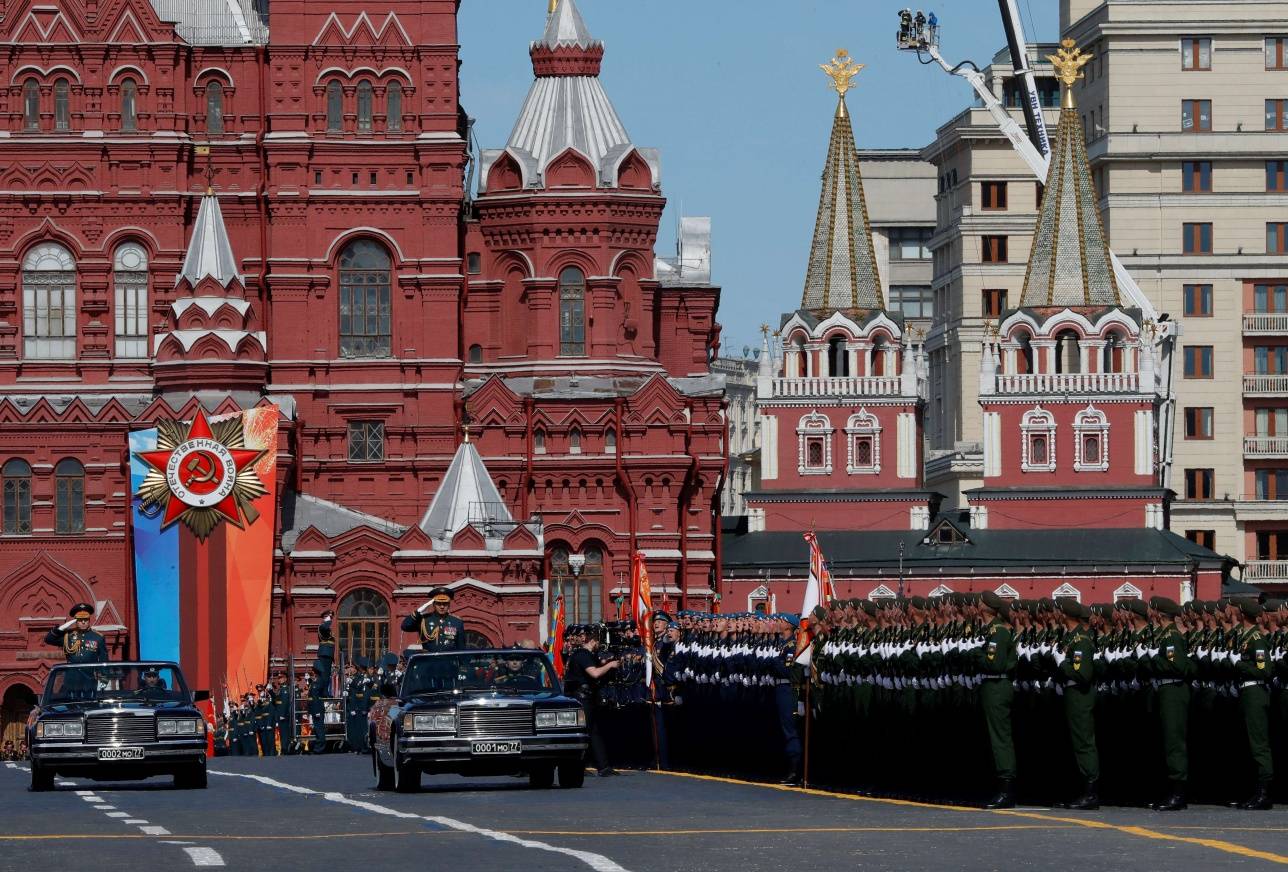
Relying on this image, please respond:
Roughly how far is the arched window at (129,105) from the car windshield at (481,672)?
43846mm

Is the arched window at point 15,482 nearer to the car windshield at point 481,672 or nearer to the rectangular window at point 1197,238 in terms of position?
the car windshield at point 481,672

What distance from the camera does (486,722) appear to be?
26.5m

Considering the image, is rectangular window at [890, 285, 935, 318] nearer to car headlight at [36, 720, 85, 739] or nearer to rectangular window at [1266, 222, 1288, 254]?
rectangular window at [1266, 222, 1288, 254]

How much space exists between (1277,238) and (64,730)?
75629mm

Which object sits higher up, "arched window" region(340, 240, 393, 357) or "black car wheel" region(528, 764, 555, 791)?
"arched window" region(340, 240, 393, 357)

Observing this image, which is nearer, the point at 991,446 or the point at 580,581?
the point at 580,581

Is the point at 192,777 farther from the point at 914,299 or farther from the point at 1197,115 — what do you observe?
the point at 914,299

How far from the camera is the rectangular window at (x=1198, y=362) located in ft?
323

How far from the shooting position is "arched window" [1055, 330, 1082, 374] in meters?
83.6

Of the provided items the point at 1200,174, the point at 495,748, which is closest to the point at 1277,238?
the point at 1200,174

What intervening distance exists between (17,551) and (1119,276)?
120ft

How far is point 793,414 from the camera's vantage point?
279ft

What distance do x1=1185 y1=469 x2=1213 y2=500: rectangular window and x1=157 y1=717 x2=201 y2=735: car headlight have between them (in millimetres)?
72092

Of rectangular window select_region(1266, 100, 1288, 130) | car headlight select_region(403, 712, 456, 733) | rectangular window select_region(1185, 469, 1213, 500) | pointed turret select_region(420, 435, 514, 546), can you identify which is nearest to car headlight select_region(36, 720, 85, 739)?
car headlight select_region(403, 712, 456, 733)
